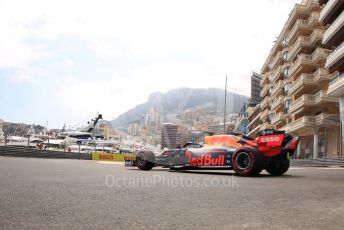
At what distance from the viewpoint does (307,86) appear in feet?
146

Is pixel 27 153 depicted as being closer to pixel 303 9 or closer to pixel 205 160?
pixel 205 160

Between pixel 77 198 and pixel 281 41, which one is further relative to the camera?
pixel 281 41

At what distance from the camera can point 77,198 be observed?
4.97 metres

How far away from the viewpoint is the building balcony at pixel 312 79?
41.0 metres

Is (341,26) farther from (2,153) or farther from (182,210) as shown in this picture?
(182,210)

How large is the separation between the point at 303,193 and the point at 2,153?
91.1ft

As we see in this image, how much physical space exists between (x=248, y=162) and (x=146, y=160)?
423 centimetres

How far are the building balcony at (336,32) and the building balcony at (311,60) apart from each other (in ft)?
19.2

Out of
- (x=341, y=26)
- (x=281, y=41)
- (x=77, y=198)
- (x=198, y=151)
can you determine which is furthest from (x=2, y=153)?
(x=281, y=41)

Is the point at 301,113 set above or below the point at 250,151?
above

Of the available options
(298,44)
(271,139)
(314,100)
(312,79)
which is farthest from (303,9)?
(271,139)

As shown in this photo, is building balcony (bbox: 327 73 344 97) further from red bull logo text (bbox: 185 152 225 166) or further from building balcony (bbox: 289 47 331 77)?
red bull logo text (bbox: 185 152 225 166)

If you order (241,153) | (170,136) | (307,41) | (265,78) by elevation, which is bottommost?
(241,153)

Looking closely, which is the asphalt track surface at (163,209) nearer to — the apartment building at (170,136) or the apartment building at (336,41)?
the apartment building at (170,136)
